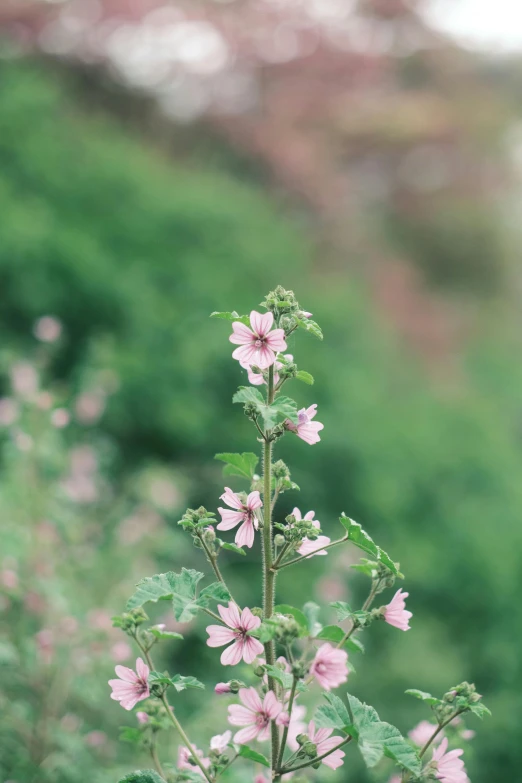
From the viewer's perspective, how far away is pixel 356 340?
5.04m

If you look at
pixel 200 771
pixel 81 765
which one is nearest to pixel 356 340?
pixel 81 765

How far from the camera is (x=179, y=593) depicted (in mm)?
904

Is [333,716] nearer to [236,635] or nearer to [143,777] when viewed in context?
[236,635]

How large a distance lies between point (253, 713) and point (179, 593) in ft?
0.59

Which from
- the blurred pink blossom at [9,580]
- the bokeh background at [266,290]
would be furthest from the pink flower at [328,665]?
the bokeh background at [266,290]

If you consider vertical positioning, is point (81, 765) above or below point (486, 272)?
below

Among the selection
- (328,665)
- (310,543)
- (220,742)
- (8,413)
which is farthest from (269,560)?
(8,413)

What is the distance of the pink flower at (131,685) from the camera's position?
0.93 metres

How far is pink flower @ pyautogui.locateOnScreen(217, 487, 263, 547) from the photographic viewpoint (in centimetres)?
95

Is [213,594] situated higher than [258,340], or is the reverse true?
[258,340]

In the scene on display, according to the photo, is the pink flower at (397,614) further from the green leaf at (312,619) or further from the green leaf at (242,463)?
the green leaf at (242,463)

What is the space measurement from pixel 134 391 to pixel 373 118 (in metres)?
3.14

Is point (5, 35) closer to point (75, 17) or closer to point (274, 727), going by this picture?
point (75, 17)

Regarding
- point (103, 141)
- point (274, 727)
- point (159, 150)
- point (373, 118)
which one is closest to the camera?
point (274, 727)
